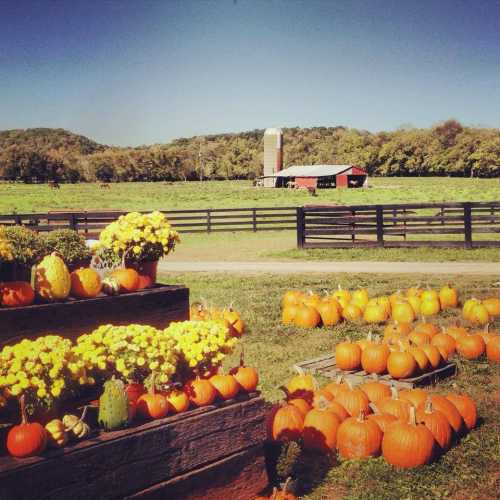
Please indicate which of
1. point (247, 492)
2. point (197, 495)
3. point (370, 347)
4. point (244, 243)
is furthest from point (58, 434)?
point (244, 243)

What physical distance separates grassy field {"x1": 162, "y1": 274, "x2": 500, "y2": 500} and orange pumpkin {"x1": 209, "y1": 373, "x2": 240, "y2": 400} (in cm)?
92

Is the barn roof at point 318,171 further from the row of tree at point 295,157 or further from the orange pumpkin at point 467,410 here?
the orange pumpkin at point 467,410

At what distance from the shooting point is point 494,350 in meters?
7.00

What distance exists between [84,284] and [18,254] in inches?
19.7

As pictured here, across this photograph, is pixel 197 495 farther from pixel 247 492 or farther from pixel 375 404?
pixel 375 404

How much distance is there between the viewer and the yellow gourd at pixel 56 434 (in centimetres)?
307

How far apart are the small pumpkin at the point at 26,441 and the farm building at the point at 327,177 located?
240 feet

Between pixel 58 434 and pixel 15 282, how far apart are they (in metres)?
Answer: 1.47

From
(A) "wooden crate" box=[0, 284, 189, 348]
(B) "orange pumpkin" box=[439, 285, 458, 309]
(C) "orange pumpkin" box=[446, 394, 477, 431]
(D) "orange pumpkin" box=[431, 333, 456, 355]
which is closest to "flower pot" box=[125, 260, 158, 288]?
(A) "wooden crate" box=[0, 284, 189, 348]

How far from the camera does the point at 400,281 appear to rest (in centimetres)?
1239

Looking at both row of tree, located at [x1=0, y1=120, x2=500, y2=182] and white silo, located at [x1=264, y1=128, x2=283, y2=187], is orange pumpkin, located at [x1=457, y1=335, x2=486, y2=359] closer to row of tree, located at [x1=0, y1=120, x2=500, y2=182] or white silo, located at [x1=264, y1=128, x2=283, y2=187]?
white silo, located at [x1=264, y1=128, x2=283, y2=187]

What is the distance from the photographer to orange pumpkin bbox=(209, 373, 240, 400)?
3822 mm

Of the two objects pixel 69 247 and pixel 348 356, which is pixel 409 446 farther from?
pixel 69 247

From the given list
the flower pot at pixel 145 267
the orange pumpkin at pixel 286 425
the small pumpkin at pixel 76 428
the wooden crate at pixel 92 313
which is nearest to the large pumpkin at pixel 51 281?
the wooden crate at pixel 92 313
